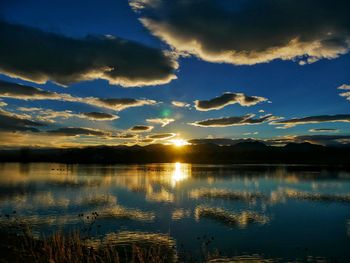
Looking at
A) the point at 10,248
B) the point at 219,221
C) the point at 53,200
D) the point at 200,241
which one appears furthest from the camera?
the point at 53,200

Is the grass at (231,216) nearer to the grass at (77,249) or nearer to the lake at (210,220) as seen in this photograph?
the lake at (210,220)

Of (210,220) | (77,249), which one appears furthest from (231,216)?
(77,249)

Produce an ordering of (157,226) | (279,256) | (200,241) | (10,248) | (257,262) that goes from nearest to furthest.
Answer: (10,248) < (257,262) < (279,256) < (200,241) < (157,226)

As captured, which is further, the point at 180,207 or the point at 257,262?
the point at 180,207

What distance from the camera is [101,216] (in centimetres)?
3831

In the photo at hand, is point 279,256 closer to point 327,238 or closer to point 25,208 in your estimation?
point 327,238

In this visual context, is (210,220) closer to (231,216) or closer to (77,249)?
(231,216)

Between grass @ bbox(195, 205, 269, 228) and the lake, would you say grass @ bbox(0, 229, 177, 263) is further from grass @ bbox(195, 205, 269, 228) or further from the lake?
grass @ bbox(195, 205, 269, 228)

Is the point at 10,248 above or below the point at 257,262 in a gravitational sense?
above

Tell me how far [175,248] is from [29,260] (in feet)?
37.6

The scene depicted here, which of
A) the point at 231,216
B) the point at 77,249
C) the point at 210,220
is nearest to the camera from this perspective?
the point at 77,249

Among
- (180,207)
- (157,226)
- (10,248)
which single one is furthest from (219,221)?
(10,248)

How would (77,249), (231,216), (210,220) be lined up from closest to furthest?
(77,249) → (210,220) → (231,216)

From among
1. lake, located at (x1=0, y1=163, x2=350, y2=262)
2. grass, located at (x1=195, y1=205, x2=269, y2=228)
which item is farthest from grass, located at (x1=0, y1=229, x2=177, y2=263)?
grass, located at (x1=195, y1=205, x2=269, y2=228)
